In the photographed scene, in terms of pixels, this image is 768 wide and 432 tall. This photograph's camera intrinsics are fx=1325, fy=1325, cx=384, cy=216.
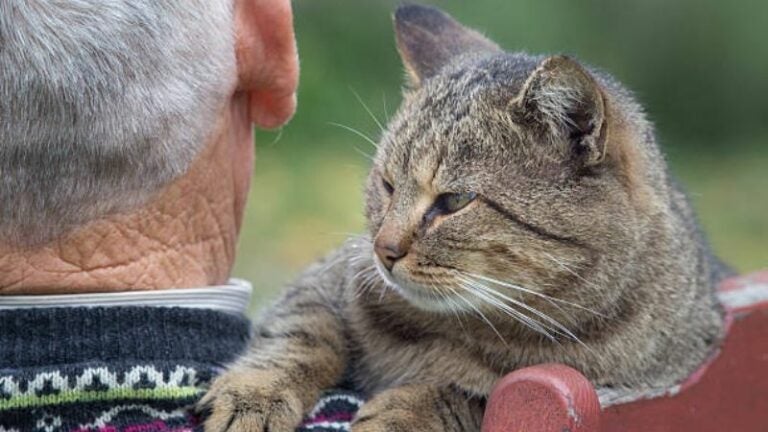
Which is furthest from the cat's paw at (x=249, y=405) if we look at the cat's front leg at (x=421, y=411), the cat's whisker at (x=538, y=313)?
the cat's whisker at (x=538, y=313)

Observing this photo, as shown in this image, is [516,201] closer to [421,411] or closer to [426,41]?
[421,411]

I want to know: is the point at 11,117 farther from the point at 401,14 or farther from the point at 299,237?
the point at 299,237

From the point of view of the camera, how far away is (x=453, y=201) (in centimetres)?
217

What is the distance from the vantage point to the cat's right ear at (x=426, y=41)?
254 centimetres

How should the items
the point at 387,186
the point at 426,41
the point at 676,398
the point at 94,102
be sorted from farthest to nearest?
the point at 426,41
the point at 387,186
the point at 676,398
the point at 94,102

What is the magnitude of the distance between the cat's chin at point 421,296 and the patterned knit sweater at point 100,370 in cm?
28

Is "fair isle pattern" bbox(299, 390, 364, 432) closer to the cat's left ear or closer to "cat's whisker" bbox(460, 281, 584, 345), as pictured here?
"cat's whisker" bbox(460, 281, 584, 345)

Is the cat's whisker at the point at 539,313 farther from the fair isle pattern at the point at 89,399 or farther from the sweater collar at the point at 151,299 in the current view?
the fair isle pattern at the point at 89,399

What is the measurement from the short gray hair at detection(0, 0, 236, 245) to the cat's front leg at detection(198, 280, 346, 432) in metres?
0.33

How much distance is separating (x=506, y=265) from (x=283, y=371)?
40cm

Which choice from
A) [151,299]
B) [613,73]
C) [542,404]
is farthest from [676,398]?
[613,73]

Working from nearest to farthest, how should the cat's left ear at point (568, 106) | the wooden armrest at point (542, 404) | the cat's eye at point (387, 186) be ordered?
the wooden armrest at point (542, 404) → the cat's left ear at point (568, 106) → the cat's eye at point (387, 186)

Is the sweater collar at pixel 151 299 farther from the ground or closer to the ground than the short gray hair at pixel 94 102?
closer to the ground

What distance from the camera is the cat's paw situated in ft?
6.58
